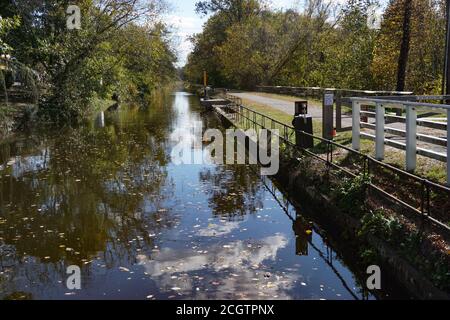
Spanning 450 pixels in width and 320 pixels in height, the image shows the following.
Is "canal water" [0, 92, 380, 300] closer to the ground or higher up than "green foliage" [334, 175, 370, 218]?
closer to the ground

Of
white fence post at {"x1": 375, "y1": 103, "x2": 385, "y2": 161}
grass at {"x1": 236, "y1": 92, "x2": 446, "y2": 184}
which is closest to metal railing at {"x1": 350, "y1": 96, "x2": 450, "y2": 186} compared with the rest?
white fence post at {"x1": 375, "y1": 103, "x2": 385, "y2": 161}

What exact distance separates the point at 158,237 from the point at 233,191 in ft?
13.0

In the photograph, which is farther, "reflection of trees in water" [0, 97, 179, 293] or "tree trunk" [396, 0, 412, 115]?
"tree trunk" [396, 0, 412, 115]

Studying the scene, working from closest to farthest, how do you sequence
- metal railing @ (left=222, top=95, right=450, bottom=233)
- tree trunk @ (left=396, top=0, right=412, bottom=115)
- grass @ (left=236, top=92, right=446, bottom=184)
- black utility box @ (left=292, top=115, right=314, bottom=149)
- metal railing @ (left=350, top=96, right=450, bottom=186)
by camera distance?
metal railing @ (left=222, top=95, right=450, bottom=233), metal railing @ (left=350, top=96, right=450, bottom=186), grass @ (left=236, top=92, right=446, bottom=184), black utility box @ (left=292, top=115, right=314, bottom=149), tree trunk @ (left=396, top=0, right=412, bottom=115)

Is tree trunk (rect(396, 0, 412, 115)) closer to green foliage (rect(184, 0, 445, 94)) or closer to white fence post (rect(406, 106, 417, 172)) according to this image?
green foliage (rect(184, 0, 445, 94))

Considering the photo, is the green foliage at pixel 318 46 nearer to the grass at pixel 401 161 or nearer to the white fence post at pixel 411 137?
the grass at pixel 401 161

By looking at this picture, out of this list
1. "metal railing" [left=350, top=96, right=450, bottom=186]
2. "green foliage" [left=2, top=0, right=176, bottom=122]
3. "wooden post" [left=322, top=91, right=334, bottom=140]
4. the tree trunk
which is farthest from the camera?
"green foliage" [left=2, top=0, right=176, bottom=122]

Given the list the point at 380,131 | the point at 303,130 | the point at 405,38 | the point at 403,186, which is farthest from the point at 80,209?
the point at 405,38

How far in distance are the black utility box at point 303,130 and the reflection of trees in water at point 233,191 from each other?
1.60m

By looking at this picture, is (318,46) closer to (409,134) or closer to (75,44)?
(75,44)

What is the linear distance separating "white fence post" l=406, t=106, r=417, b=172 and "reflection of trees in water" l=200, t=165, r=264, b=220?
363 cm

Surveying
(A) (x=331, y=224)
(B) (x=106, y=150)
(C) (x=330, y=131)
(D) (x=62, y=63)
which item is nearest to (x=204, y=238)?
(A) (x=331, y=224)

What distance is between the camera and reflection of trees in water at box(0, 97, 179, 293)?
28.3ft
